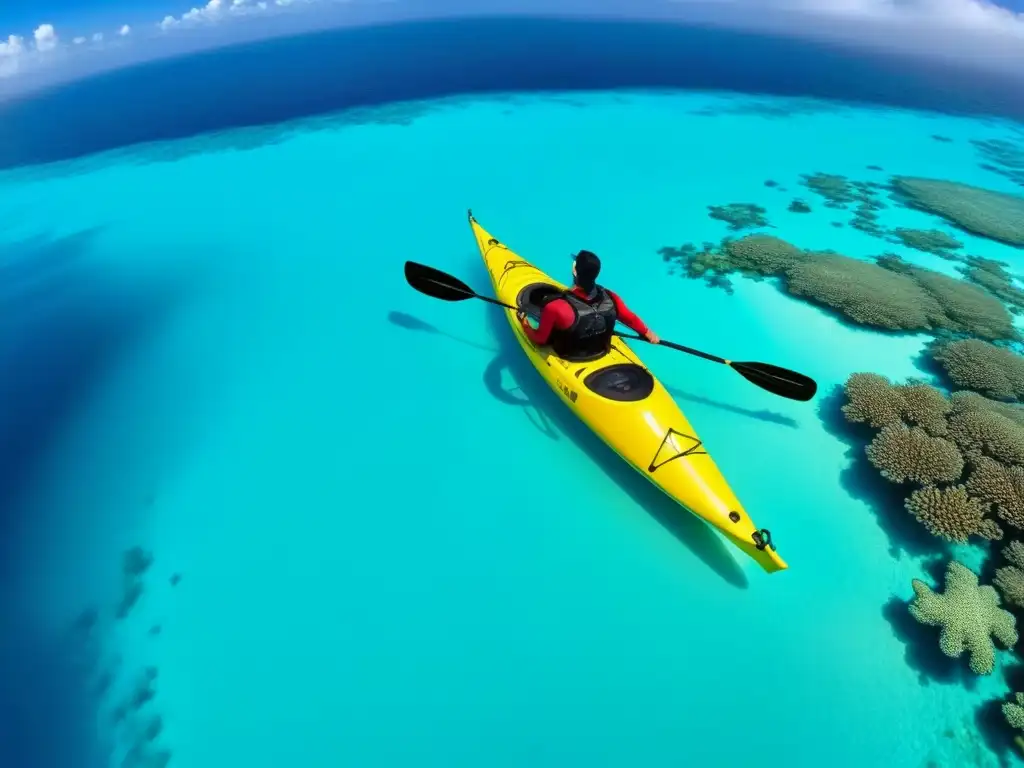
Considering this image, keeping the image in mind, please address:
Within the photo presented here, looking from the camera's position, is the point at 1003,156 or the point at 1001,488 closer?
the point at 1001,488

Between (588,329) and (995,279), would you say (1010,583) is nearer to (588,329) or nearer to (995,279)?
(588,329)

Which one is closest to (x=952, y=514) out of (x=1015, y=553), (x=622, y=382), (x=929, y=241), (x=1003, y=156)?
(x=1015, y=553)

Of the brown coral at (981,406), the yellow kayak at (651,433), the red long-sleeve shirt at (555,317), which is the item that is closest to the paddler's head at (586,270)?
the red long-sleeve shirt at (555,317)

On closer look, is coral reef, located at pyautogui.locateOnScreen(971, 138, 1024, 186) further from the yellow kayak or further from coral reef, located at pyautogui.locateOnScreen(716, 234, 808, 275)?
the yellow kayak

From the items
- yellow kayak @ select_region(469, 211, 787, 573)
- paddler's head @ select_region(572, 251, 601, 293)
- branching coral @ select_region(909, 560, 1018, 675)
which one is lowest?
branching coral @ select_region(909, 560, 1018, 675)

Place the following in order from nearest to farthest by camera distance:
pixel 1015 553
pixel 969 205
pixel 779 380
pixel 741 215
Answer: pixel 1015 553
pixel 779 380
pixel 741 215
pixel 969 205

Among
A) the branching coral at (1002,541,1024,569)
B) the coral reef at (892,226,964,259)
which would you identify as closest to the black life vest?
the branching coral at (1002,541,1024,569)

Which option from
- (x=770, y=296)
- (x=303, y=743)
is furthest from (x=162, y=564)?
(x=770, y=296)
